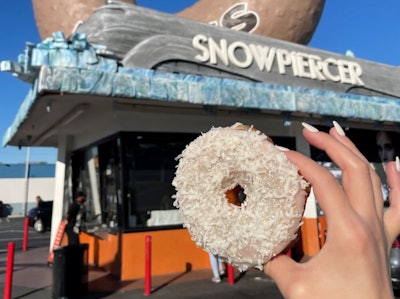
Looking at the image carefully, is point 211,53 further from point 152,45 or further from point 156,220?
point 156,220

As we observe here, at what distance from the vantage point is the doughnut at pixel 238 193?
133cm

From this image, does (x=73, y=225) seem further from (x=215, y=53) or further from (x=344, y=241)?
(x=344, y=241)

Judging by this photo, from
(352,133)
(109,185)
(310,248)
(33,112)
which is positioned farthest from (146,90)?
(352,133)

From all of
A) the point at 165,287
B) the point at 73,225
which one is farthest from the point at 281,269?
the point at 73,225

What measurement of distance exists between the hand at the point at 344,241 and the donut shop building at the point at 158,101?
4987 mm

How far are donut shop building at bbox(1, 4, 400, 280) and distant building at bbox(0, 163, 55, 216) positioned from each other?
24060 millimetres

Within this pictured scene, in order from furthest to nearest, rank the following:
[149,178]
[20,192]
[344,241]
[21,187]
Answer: [21,187] → [20,192] → [149,178] → [344,241]

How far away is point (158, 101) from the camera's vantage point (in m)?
6.65

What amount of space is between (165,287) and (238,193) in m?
5.90

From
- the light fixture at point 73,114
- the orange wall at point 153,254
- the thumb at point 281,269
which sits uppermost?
the light fixture at point 73,114

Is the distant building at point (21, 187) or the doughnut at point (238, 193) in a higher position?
the distant building at point (21, 187)

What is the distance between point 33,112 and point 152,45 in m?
2.99

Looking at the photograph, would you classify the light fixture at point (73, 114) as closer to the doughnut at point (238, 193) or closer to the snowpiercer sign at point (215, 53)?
the snowpiercer sign at point (215, 53)

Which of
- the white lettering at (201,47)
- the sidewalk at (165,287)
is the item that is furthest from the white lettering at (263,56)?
the sidewalk at (165,287)
